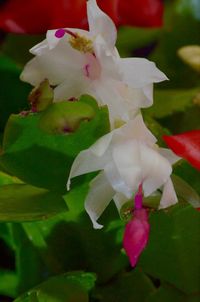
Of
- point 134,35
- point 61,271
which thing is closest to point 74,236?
point 61,271

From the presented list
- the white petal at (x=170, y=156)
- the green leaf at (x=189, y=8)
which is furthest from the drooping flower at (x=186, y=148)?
the green leaf at (x=189, y=8)

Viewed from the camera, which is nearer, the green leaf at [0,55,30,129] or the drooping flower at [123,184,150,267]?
the drooping flower at [123,184,150,267]

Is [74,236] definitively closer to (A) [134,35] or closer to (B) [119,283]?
(B) [119,283]

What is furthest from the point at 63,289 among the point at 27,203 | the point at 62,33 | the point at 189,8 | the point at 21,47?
the point at 189,8

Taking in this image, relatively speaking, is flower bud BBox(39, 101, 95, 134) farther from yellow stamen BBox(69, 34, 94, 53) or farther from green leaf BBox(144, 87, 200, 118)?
green leaf BBox(144, 87, 200, 118)

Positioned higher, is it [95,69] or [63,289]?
[95,69]

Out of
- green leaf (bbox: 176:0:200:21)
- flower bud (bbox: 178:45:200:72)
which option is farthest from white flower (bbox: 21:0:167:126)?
green leaf (bbox: 176:0:200:21)

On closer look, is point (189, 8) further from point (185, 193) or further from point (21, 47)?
point (185, 193)
